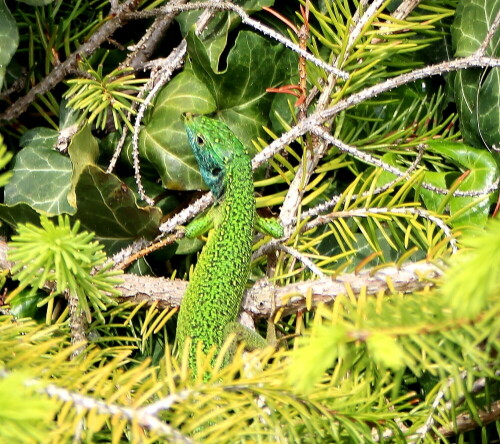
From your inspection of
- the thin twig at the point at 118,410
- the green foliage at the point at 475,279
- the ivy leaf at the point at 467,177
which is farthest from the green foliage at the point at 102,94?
the green foliage at the point at 475,279

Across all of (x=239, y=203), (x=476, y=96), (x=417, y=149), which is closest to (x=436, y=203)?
(x=417, y=149)

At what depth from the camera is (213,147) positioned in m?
1.56

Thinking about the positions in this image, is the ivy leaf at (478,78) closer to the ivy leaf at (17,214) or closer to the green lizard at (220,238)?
the green lizard at (220,238)

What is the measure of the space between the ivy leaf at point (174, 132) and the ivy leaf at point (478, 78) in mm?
620

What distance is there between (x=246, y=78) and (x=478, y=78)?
57 cm

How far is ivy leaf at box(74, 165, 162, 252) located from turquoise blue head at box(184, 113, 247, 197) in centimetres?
23

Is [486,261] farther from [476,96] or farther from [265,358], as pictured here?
[476,96]

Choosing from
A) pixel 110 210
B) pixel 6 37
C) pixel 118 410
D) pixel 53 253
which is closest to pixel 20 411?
pixel 118 410

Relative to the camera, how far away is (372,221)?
1.41 metres

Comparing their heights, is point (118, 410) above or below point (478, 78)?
below

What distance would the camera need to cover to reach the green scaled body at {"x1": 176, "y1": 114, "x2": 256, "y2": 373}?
1394 mm

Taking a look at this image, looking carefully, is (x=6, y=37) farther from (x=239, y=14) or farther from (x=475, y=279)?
(x=475, y=279)

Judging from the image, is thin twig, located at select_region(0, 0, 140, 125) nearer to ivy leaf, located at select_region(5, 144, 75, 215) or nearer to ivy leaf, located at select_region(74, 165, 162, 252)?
ivy leaf, located at select_region(5, 144, 75, 215)

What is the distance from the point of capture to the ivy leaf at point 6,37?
1.44 m
